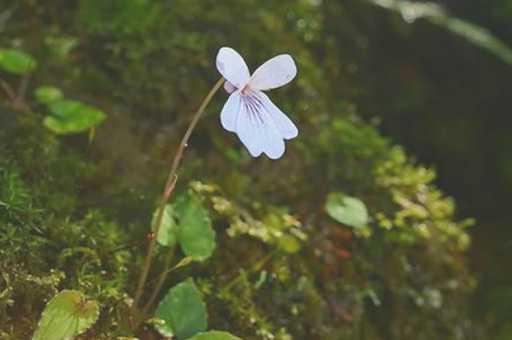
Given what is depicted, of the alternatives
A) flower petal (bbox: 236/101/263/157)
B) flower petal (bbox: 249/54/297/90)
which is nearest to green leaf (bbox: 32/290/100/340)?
flower petal (bbox: 236/101/263/157)

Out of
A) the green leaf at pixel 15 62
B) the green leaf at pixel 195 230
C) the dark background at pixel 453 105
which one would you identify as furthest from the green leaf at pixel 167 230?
the dark background at pixel 453 105

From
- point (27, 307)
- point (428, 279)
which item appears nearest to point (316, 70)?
point (428, 279)

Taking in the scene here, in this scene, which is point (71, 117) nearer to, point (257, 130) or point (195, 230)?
point (195, 230)

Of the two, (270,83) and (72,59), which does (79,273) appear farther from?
(72,59)

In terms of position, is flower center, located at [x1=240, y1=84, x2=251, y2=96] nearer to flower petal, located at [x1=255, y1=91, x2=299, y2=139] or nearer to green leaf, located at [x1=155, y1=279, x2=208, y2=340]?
flower petal, located at [x1=255, y1=91, x2=299, y2=139]

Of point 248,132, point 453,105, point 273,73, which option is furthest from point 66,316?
point 453,105

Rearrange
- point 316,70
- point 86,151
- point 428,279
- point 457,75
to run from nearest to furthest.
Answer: point 86,151 < point 428,279 < point 316,70 < point 457,75
